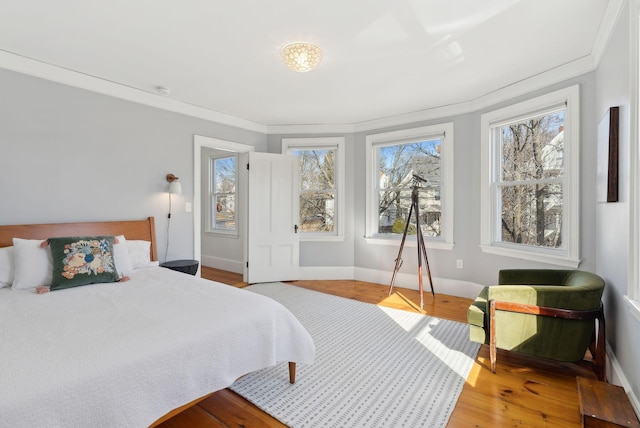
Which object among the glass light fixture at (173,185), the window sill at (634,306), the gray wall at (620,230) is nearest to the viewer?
the window sill at (634,306)

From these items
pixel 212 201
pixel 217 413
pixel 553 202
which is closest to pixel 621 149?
pixel 553 202

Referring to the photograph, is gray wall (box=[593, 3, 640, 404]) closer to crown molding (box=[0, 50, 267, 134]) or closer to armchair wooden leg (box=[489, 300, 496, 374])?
armchair wooden leg (box=[489, 300, 496, 374])

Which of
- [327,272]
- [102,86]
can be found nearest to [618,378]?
[327,272]

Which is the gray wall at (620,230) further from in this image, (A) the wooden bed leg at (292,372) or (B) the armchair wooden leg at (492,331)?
(A) the wooden bed leg at (292,372)

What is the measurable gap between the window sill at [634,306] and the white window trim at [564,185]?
130 cm

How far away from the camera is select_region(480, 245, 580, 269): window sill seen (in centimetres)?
289

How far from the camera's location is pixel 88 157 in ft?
10.3

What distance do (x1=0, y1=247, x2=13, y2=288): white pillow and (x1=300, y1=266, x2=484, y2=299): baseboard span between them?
3400 mm

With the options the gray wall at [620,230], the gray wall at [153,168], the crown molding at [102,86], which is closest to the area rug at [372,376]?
the gray wall at [620,230]

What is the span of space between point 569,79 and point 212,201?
5.48m

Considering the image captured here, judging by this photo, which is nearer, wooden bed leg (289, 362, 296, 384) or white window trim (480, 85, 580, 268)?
wooden bed leg (289, 362, 296, 384)

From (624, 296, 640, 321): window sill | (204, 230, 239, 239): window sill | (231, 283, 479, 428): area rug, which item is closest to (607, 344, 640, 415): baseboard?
(624, 296, 640, 321): window sill

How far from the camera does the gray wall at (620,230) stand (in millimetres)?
1756

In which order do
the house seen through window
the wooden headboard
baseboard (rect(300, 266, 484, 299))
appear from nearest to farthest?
the wooden headboard < baseboard (rect(300, 266, 484, 299)) < the house seen through window
